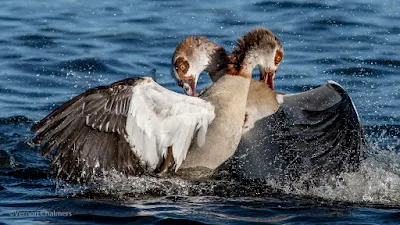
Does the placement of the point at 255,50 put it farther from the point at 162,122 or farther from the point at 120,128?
the point at 120,128

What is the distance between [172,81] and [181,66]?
3.67 meters

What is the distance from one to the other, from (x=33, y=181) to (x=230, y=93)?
6.31 feet

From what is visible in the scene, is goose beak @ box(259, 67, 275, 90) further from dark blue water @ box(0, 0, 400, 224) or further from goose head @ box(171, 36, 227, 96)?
dark blue water @ box(0, 0, 400, 224)

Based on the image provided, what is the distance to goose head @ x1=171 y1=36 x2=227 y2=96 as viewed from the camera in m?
8.38

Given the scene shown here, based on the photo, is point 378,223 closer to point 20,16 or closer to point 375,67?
point 375,67

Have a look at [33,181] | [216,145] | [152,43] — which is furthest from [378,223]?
[152,43]

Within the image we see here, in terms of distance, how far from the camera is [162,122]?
7484mm

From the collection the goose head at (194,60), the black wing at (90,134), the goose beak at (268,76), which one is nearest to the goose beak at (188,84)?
the goose head at (194,60)

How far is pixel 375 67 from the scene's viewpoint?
42.4 feet

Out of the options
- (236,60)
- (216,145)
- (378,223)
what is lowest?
(378,223)

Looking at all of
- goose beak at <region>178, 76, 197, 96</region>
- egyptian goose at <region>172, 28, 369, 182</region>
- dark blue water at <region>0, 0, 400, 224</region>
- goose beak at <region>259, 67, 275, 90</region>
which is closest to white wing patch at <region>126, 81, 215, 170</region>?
dark blue water at <region>0, 0, 400, 224</region>

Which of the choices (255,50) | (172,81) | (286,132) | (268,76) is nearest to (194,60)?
(255,50)

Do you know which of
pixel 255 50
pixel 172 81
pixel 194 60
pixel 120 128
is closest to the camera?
pixel 120 128

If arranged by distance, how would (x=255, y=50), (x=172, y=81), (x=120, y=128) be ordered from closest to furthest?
(x=120, y=128) < (x=255, y=50) < (x=172, y=81)
